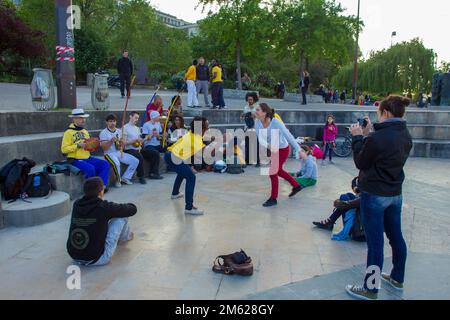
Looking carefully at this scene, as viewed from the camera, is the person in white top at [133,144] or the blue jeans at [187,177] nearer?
the blue jeans at [187,177]

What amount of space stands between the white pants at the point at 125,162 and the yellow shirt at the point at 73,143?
0.95 metres

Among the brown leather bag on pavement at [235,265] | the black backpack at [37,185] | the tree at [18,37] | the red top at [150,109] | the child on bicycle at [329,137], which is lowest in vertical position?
the brown leather bag on pavement at [235,265]

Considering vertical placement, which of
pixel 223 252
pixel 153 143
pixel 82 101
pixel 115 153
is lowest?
pixel 223 252

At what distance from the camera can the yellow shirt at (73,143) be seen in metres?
6.86

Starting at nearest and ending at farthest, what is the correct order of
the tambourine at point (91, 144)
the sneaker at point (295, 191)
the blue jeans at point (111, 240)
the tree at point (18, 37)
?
the blue jeans at point (111, 240)
the tambourine at point (91, 144)
the sneaker at point (295, 191)
the tree at point (18, 37)

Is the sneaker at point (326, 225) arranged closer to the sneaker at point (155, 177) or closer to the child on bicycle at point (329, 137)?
the sneaker at point (155, 177)

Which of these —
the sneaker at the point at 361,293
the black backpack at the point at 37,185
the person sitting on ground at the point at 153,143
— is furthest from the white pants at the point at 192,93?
the sneaker at the point at 361,293

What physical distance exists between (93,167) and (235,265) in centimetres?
376

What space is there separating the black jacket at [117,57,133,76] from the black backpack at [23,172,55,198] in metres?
9.53

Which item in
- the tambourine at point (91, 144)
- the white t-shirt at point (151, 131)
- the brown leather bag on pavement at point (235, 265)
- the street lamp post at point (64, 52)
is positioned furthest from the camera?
the white t-shirt at point (151, 131)

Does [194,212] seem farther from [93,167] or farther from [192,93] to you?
[192,93]

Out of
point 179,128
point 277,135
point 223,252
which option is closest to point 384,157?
point 223,252

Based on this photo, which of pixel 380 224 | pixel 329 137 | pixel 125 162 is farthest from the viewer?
pixel 329 137

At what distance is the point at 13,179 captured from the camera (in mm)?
5914
